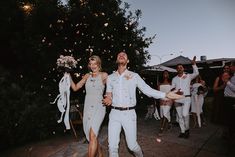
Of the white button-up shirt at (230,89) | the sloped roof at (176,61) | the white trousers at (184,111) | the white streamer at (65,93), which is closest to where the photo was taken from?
the white streamer at (65,93)

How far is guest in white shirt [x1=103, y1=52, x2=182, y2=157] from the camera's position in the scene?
4.42m

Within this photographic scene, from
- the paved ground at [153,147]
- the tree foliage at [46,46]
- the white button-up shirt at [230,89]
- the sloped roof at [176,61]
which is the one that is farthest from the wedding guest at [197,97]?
the sloped roof at [176,61]

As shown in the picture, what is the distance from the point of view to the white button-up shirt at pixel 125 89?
450 centimetres

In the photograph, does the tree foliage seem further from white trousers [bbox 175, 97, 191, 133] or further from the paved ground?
white trousers [bbox 175, 97, 191, 133]

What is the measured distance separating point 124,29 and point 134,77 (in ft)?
19.9

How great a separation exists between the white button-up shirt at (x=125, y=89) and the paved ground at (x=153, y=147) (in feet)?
7.11

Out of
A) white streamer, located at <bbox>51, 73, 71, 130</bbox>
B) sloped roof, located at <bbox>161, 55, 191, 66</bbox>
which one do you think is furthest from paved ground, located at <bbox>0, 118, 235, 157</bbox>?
sloped roof, located at <bbox>161, 55, 191, 66</bbox>

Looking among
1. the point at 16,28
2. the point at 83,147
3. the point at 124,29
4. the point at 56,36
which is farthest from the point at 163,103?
the point at 16,28

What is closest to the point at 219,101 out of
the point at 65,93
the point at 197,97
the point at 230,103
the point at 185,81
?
the point at 230,103

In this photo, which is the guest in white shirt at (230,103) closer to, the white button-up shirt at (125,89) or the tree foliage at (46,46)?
the white button-up shirt at (125,89)

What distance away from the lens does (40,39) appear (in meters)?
8.72

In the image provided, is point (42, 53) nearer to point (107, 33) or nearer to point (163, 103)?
point (107, 33)

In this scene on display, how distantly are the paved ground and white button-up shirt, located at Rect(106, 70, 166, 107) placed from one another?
85.3 inches

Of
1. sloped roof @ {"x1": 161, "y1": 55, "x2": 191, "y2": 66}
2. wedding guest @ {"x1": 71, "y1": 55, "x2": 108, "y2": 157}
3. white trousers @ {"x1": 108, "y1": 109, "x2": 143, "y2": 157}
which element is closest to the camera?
white trousers @ {"x1": 108, "y1": 109, "x2": 143, "y2": 157}
